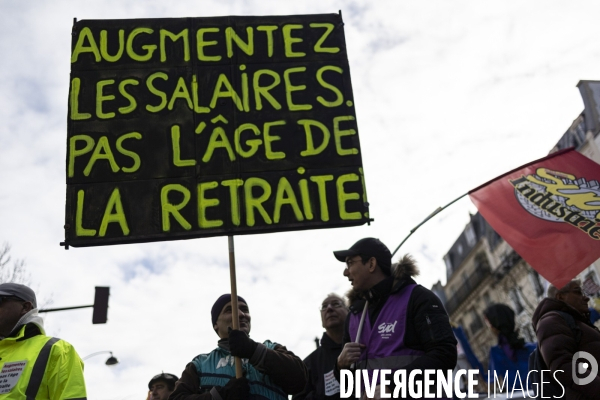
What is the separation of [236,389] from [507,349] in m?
3.19

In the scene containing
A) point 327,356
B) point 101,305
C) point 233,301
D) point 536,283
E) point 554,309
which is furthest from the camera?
point 536,283

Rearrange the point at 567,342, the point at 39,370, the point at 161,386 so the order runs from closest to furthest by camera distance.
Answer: the point at 39,370 → the point at 567,342 → the point at 161,386

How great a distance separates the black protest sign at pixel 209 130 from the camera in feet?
13.2

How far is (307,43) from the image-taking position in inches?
190

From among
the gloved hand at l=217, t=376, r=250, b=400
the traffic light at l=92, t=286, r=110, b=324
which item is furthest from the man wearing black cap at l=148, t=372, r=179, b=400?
the traffic light at l=92, t=286, r=110, b=324

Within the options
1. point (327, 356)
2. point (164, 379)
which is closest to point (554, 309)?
point (327, 356)

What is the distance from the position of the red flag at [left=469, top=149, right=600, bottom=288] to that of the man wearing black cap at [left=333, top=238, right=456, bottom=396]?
4.77 ft

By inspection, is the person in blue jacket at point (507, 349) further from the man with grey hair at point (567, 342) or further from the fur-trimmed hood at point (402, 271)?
the fur-trimmed hood at point (402, 271)

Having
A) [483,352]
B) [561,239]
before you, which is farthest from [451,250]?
[561,239]

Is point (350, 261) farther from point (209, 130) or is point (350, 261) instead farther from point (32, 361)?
point (32, 361)

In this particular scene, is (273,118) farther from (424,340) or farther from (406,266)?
(424,340)

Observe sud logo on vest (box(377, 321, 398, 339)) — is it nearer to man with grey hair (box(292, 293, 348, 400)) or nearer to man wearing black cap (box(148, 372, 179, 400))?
man with grey hair (box(292, 293, 348, 400))

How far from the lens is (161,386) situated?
6.18 m

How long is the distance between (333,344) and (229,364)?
1.66 meters
